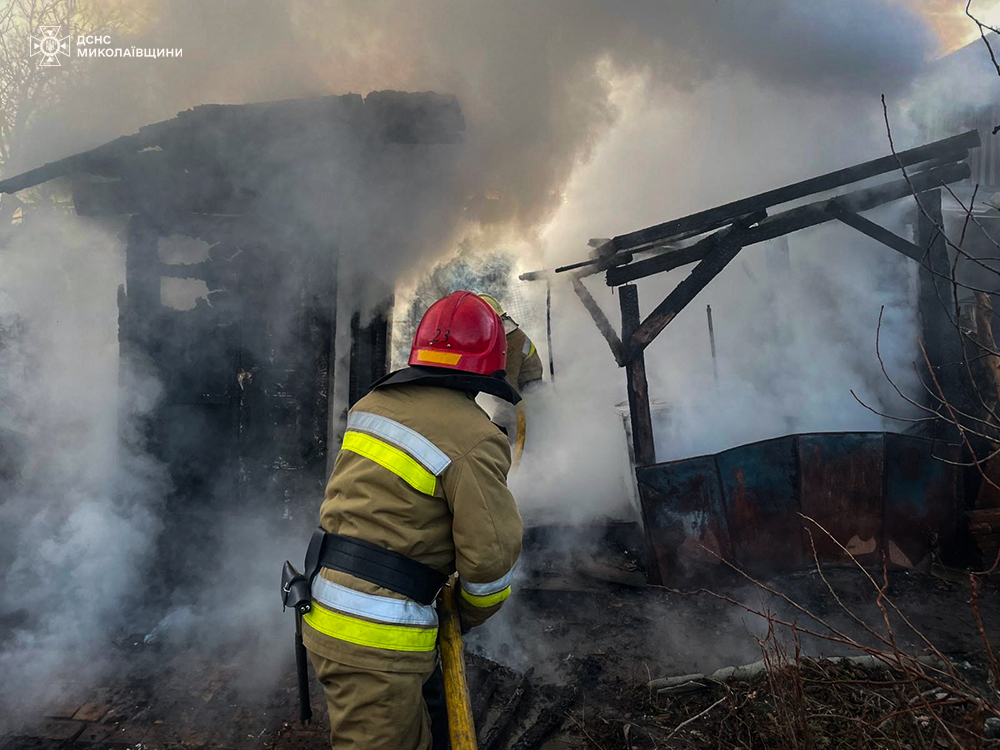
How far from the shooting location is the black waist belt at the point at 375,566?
2.02 metres

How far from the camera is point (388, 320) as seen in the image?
18.4 feet

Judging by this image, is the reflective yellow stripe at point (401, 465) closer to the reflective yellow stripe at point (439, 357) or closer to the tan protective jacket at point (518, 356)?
the reflective yellow stripe at point (439, 357)

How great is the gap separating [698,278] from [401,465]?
386cm

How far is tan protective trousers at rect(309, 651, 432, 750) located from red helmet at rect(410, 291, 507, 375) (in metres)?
1.19

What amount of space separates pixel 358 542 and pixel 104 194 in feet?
16.6

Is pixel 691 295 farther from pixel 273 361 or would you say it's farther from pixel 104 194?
pixel 104 194

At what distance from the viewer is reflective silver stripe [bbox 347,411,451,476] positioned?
79.4 inches

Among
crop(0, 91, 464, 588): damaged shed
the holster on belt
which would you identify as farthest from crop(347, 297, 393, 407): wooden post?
the holster on belt

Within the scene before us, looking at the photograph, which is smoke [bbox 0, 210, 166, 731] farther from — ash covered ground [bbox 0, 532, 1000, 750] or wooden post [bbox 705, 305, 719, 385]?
wooden post [bbox 705, 305, 719, 385]

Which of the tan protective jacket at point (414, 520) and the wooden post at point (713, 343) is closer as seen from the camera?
the tan protective jacket at point (414, 520)

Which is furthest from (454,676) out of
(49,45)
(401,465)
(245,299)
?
(49,45)

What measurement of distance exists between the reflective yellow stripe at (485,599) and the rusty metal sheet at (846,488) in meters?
3.90

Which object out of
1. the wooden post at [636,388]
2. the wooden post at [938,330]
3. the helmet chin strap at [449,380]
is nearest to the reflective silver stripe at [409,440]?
the helmet chin strap at [449,380]

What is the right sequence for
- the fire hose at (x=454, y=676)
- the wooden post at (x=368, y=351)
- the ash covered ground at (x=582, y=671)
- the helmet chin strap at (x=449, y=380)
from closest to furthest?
the fire hose at (x=454, y=676) < the helmet chin strap at (x=449, y=380) < the ash covered ground at (x=582, y=671) < the wooden post at (x=368, y=351)
